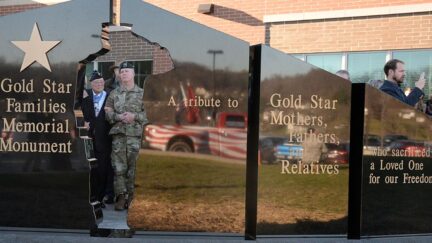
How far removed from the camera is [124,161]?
16.1 ft

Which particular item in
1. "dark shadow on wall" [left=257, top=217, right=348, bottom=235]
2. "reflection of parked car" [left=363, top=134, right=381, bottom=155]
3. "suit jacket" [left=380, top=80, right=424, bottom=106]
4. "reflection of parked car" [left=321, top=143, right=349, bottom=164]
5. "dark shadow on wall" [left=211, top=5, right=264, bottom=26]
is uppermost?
"dark shadow on wall" [left=211, top=5, right=264, bottom=26]

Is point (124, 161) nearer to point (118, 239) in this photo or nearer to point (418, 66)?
point (118, 239)

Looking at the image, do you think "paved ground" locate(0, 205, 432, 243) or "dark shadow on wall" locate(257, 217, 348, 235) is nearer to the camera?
"paved ground" locate(0, 205, 432, 243)

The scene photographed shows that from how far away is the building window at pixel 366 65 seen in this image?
10.1 metres

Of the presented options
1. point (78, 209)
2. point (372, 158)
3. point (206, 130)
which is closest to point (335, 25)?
point (372, 158)

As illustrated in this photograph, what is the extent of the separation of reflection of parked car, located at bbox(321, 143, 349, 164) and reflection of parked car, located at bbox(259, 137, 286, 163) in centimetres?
52

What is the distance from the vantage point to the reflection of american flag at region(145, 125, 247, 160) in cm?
489

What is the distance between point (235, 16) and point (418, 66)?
13.0ft

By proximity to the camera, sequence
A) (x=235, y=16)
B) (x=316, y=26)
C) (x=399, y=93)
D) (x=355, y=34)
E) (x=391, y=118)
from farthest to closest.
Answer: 1. (x=235, y=16)
2. (x=316, y=26)
3. (x=355, y=34)
4. (x=399, y=93)
5. (x=391, y=118)

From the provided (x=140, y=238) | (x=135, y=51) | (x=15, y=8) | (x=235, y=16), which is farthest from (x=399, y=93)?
(x=15, y=8)

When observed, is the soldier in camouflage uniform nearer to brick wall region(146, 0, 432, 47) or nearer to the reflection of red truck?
the reflection of red truck

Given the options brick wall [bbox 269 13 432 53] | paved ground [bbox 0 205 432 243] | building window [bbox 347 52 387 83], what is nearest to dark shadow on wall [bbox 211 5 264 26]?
brick wall [bbox 269 13 432 53]

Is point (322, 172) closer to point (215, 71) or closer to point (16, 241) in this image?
point (215, 71)

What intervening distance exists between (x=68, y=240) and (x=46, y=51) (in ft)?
6.03
